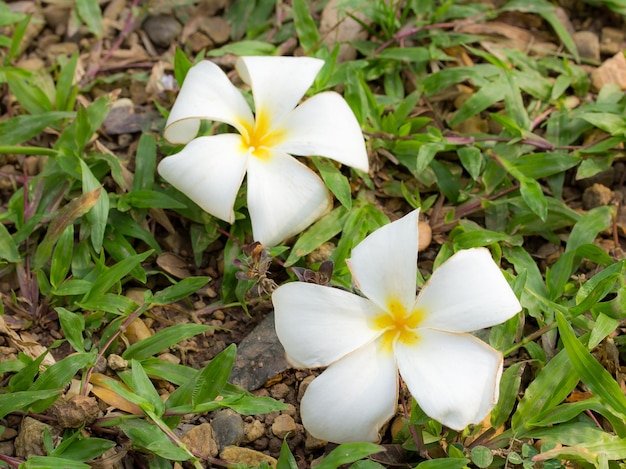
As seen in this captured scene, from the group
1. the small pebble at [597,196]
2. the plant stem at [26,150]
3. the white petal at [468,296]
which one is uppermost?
the plant stem at [26,150]

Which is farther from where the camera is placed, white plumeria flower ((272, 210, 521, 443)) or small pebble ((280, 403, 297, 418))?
small pebble ((280, 403, 297, 418))

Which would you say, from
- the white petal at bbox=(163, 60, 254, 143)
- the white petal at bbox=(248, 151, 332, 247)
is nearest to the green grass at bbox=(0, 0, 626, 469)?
the white petal at bbox=(248, 151, 332, 247)

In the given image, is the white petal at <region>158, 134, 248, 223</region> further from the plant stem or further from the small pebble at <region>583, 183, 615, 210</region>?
the small pebble at <region>583, 183, 615, 210</region>

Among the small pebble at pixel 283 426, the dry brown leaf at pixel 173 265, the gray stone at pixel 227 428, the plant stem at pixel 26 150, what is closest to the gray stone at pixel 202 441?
the gray stone at pixel 227 428

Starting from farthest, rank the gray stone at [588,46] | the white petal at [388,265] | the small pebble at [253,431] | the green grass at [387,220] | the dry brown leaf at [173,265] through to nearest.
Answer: the gray stone at [588,46], the dry brown leaf at [173,265], the small pebble at [253,431], the green grass at [387,220], the white petal at [388,265]

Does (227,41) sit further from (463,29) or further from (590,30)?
(590,30)

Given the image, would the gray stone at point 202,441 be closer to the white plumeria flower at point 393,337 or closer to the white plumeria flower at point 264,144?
the white plumeria flower at point 393,337

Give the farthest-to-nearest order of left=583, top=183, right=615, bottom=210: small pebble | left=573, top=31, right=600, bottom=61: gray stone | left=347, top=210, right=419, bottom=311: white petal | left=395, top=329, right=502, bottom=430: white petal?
left=573, top=31, right=600, bottom=61: gray stone → left=583, top=183, right=615, bottom=210: small pebble → left=347, top=210, right=419, bottom=311: white petal → left=395, top=329, right=502, bottom=430: white petal

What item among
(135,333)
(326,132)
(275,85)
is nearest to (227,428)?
(135,333)
